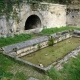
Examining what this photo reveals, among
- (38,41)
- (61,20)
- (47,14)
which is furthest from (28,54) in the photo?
(61,20)

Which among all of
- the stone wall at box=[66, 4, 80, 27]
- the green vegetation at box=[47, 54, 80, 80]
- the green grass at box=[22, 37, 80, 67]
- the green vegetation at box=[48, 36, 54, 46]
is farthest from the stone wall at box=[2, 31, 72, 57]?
the stone wall at box=[66, 4, 80, 27]

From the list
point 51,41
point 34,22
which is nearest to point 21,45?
point 51,41

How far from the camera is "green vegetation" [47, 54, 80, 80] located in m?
5.03

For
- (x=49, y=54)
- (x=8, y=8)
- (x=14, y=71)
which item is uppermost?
(x=8, y=8)

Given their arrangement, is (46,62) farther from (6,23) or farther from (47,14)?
(47,14)

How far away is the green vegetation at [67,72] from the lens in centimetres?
503

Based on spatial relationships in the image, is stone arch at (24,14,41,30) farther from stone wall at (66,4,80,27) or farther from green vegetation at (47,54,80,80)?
green vegetation at (47,54,80,80)

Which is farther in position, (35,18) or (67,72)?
(35,18)

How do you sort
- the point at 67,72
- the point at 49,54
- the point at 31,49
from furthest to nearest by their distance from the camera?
the point at 31,49
the point at 49,54
the point at 67,72

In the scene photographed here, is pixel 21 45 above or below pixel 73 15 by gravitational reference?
below

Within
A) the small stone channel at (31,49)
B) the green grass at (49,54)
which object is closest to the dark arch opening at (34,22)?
the small stone channel at (31,49)

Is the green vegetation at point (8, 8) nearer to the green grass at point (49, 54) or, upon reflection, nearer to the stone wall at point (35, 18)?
the stone wall at point (35, 18)

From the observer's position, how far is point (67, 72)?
17.8 ft

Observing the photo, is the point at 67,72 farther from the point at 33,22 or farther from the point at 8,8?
the point at 33,22
